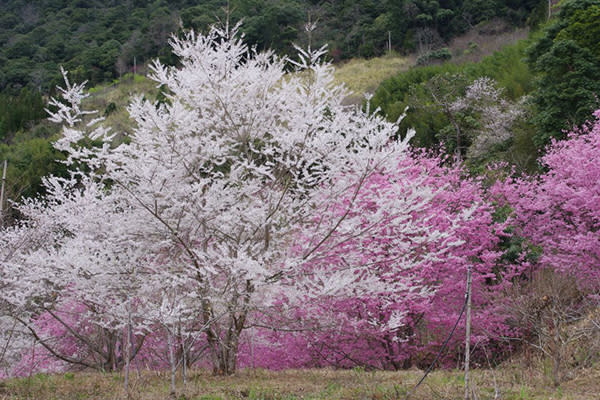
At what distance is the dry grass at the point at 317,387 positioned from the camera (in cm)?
527

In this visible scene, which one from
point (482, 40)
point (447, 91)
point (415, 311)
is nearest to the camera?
point (415, 311)

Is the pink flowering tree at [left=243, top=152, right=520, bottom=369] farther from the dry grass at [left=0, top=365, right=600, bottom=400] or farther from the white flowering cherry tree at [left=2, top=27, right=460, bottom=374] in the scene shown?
the dry grass at [left=0, top=365, right=600, bottom=400]

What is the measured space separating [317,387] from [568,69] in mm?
13806

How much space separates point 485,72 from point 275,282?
825 inches

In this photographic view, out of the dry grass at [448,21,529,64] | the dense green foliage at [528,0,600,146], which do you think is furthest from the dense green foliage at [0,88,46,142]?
the dense green foliage at [528,0,600,146]

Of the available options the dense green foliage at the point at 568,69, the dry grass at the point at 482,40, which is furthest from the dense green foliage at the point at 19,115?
the dense green foliage at the point at 568,69

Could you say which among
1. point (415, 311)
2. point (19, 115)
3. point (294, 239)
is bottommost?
point (415, 311)

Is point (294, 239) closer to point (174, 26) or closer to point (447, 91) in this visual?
point (447, 91)

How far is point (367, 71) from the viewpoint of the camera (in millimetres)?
38188

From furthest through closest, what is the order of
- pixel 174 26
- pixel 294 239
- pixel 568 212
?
pixel 174 26, pixel 568 212, pixel 294 239

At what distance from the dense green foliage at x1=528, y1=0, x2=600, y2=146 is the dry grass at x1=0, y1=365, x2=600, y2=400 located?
413 inches

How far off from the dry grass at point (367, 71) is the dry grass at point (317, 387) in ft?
91.6

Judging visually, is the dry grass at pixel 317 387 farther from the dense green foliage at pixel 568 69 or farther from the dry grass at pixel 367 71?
the dry grass at pixel 367 71

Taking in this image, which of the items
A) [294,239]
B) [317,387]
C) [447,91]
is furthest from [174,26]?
[317,387]
